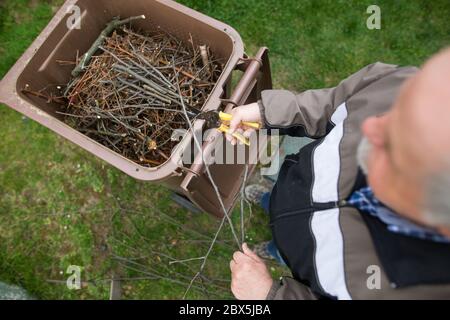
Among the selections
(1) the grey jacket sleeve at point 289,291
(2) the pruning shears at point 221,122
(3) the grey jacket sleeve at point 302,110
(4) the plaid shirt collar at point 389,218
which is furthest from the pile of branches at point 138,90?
(4) the plaid shirt collar at point 389,218

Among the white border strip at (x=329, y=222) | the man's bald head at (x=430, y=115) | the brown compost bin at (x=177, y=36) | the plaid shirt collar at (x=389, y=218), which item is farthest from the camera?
the brown compost bin at (x=177, y=36)

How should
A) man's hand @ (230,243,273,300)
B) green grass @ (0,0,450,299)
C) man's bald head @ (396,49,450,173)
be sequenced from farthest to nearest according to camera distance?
green grass @ (0,0,450,299) → man's hand @ (230,243,273,300) → man's bald head @ (396,49,450,173)

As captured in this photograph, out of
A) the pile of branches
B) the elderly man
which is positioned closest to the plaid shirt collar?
the elderly man

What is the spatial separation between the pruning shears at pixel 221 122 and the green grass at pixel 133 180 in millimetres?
897

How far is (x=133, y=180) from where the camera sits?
2.27m

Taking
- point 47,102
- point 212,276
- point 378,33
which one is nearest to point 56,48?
point 47,102

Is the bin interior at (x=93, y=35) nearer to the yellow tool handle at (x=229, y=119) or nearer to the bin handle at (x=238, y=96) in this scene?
the bin handle at (x=238, y=96)

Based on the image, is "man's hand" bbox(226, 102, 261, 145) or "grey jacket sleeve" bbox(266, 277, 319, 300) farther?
"man's hand" bbox(226, 102, 261, 145)

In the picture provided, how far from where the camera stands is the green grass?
218 centimetres

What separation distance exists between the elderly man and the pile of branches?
412mm

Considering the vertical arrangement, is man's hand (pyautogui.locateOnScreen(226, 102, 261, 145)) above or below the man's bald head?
below

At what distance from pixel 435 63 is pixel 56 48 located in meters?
1.47

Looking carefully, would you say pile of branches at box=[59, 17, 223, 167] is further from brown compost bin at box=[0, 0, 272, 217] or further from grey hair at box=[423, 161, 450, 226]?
grey hair at box=[423, 161, 450, 226]

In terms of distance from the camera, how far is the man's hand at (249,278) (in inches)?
52.1
